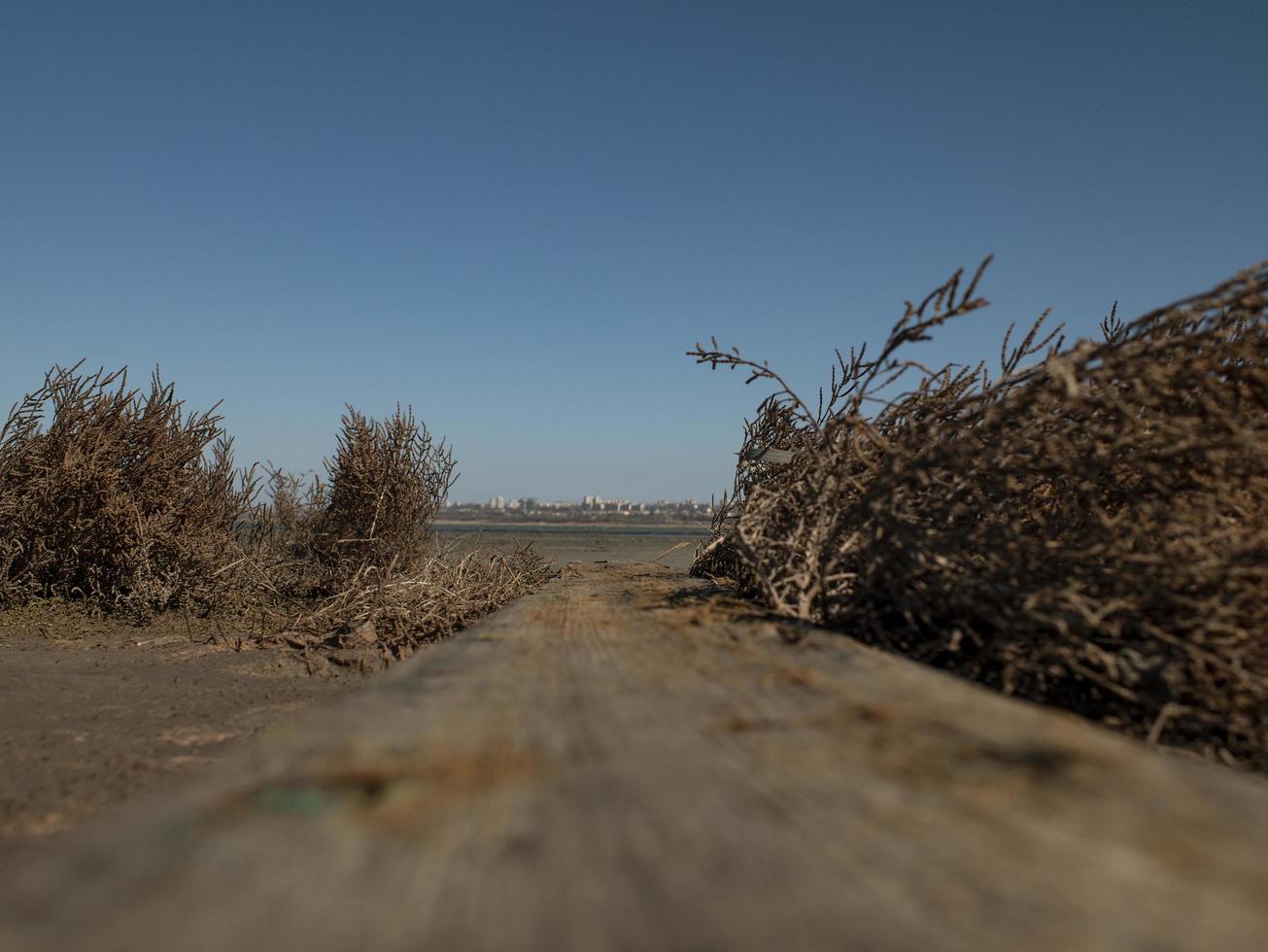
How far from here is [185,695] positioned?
14.0ft

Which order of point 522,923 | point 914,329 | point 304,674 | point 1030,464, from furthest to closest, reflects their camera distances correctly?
point 304,674 → point 914,329 → point 1030,464 → point 522,923

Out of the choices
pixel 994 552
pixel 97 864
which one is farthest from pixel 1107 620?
pixel 97 864

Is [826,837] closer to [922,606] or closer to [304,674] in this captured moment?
[922,606]

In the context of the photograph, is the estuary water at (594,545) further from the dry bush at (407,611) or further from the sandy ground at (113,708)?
the sandy ground at (113,708)

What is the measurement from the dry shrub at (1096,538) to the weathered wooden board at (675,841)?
73 centimetres

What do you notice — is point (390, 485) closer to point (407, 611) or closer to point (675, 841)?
point (407, 611)

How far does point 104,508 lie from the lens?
7484 mm

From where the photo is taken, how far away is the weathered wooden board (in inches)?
21.1

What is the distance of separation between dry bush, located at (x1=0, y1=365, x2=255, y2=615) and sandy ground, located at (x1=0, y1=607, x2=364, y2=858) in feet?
2.79

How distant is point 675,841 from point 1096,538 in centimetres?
139

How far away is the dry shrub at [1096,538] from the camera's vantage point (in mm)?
1486

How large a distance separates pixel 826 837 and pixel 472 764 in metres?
0.40

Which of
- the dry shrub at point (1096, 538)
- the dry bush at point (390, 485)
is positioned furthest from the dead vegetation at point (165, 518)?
the dry shrub at point (1096, 538)

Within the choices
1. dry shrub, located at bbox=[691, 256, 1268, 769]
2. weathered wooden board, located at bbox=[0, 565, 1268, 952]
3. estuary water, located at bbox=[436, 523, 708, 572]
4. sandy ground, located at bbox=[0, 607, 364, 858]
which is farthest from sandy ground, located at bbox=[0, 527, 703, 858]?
estuary water, located at bbox=[436, 523, 708, 572]
